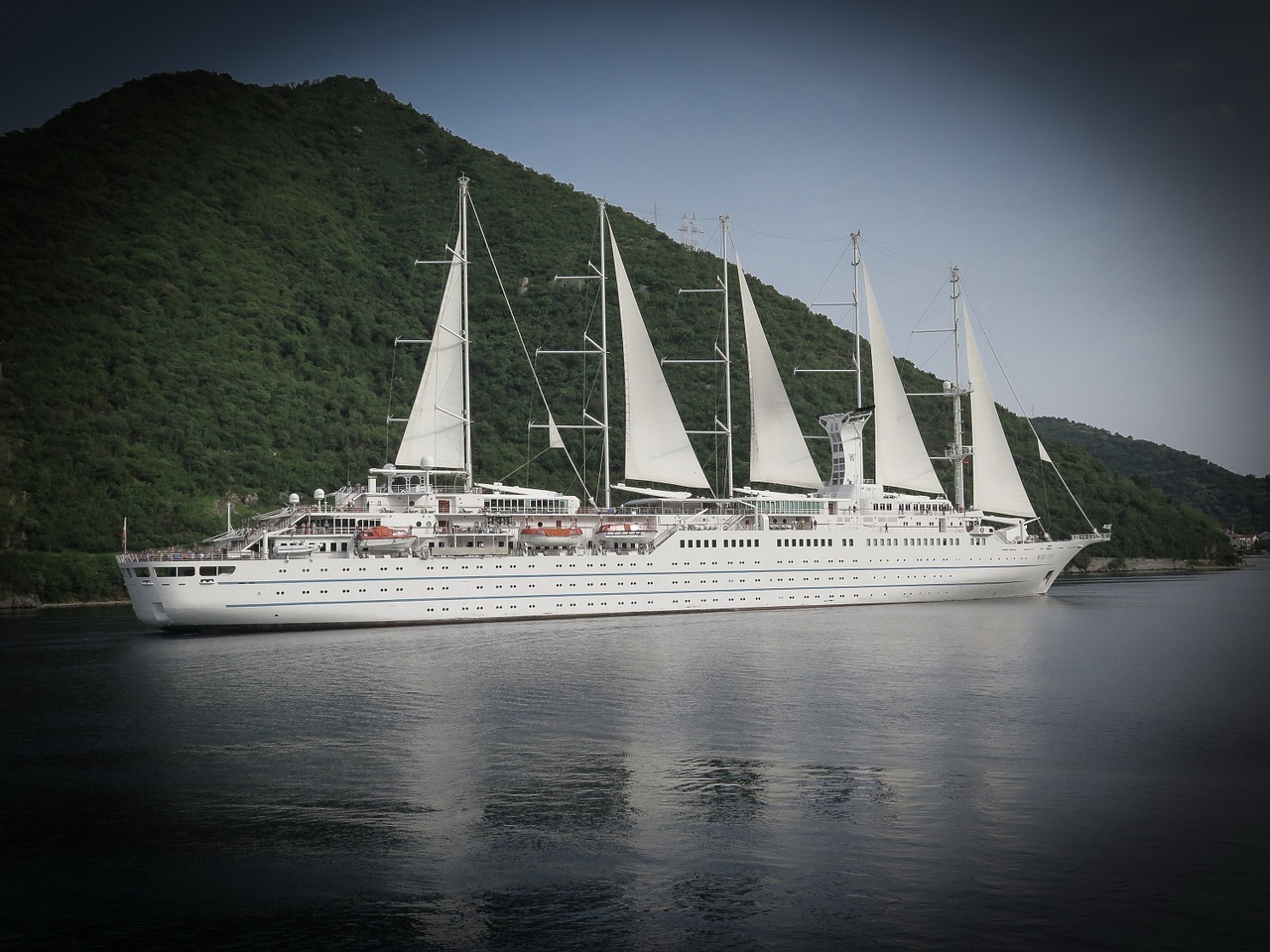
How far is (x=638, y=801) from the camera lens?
44.3 feet

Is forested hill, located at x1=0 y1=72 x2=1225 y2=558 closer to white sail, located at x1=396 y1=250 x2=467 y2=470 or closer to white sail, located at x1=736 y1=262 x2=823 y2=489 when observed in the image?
white sail, located at x1=396 y1=250 x2=467 y2=470

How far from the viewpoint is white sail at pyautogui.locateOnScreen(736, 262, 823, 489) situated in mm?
40094

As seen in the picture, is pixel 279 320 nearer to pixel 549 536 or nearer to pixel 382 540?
pixel 382 540

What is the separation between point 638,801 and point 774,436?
28.1 metres

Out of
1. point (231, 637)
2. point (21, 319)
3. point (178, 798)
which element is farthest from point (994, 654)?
point (21, 319)

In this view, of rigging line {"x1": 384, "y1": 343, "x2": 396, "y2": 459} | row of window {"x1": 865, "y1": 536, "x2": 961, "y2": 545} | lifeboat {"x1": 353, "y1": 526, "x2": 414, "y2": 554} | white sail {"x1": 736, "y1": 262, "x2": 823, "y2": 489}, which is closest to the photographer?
lifeboat {"x1": 353, "y1": 526, "x2": 414, "y2": 554}

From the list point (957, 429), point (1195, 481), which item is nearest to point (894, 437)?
point (957, 429)

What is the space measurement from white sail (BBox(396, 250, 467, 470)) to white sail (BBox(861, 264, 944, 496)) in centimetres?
1605

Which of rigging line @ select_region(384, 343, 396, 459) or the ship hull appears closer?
the ship hull

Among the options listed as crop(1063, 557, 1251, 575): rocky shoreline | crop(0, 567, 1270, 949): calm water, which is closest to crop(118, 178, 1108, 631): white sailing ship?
crop(0, 567, 1270, 949): calm water

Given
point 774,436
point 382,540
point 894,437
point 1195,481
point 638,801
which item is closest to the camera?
point 638,801

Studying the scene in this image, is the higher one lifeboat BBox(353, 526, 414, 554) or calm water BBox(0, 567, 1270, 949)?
lifeboat BBox(353, 526, 414, 554)

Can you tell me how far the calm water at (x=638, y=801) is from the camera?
1005 centimetres

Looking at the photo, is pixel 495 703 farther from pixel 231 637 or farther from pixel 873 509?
pixel 873 509
